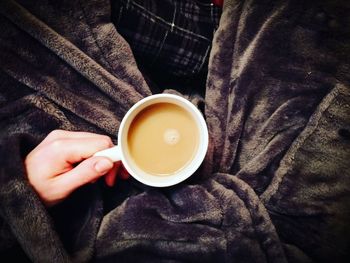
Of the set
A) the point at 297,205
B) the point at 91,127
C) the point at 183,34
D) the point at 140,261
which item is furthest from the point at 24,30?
the point at 297,205

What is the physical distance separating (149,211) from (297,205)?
1.01 ft

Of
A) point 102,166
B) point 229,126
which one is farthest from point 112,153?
point 229,126

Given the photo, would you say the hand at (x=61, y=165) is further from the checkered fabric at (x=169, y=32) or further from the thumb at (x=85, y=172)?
the checkered fabric at (x=169, y=32)

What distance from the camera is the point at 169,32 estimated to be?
782mm

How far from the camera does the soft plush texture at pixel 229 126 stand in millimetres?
647

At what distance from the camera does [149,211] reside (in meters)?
0.67

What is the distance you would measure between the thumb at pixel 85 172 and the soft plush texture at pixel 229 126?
0.08 m

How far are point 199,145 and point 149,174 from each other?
0.12 m

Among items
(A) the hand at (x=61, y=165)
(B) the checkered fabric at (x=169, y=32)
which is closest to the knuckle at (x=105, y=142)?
(A) the hand at (x=61, y=165)

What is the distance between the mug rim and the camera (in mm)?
619

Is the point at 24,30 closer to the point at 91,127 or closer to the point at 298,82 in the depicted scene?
the point at 91,127

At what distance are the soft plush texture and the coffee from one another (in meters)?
0.05

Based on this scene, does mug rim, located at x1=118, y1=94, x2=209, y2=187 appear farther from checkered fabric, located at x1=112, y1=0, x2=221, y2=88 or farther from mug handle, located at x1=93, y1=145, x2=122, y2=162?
checkered fabric, located at x1=112, y1=0, x2=221, y2=88

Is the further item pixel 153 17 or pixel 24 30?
pixel 153 17
